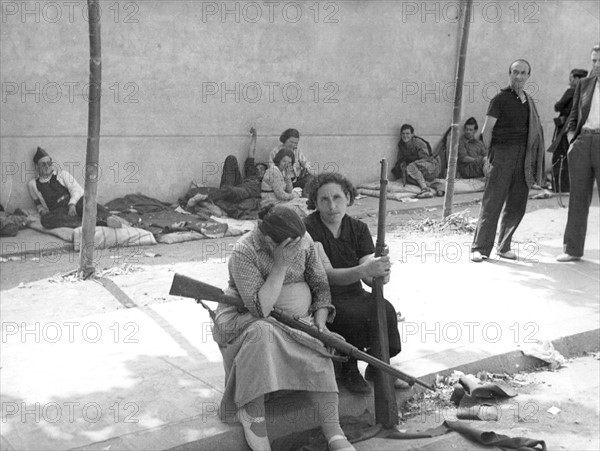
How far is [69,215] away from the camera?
9062mm

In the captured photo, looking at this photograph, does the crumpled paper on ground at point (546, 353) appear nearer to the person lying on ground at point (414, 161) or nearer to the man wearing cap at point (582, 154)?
the man wearing cap at point (582, 154)

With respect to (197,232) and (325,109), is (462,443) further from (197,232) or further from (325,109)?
(325,109)

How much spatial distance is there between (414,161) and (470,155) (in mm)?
1229

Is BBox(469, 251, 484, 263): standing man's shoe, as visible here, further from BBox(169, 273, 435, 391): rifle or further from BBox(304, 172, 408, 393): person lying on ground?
BBox(169, 273, 435, 391): rifle

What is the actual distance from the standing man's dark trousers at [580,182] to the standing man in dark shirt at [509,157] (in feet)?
1.21

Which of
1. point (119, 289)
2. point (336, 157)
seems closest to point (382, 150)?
point (336, 157)

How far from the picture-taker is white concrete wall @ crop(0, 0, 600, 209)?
31.3 feet

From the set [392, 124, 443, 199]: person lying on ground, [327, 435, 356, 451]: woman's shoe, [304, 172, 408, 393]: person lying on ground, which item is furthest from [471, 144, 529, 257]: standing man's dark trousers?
[392, 124, 443, 199]: person lying on ground

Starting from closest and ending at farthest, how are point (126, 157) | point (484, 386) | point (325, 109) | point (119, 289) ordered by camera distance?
point (484, 386) → point (119, 289) → point (126, 157) → point (325, 109)

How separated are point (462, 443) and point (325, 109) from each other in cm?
836

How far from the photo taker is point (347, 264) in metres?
4.56

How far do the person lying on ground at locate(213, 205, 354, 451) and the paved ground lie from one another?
0.66ft

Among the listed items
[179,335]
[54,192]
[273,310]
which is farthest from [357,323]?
[54,192]

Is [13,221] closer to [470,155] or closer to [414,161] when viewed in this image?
[414,161]
